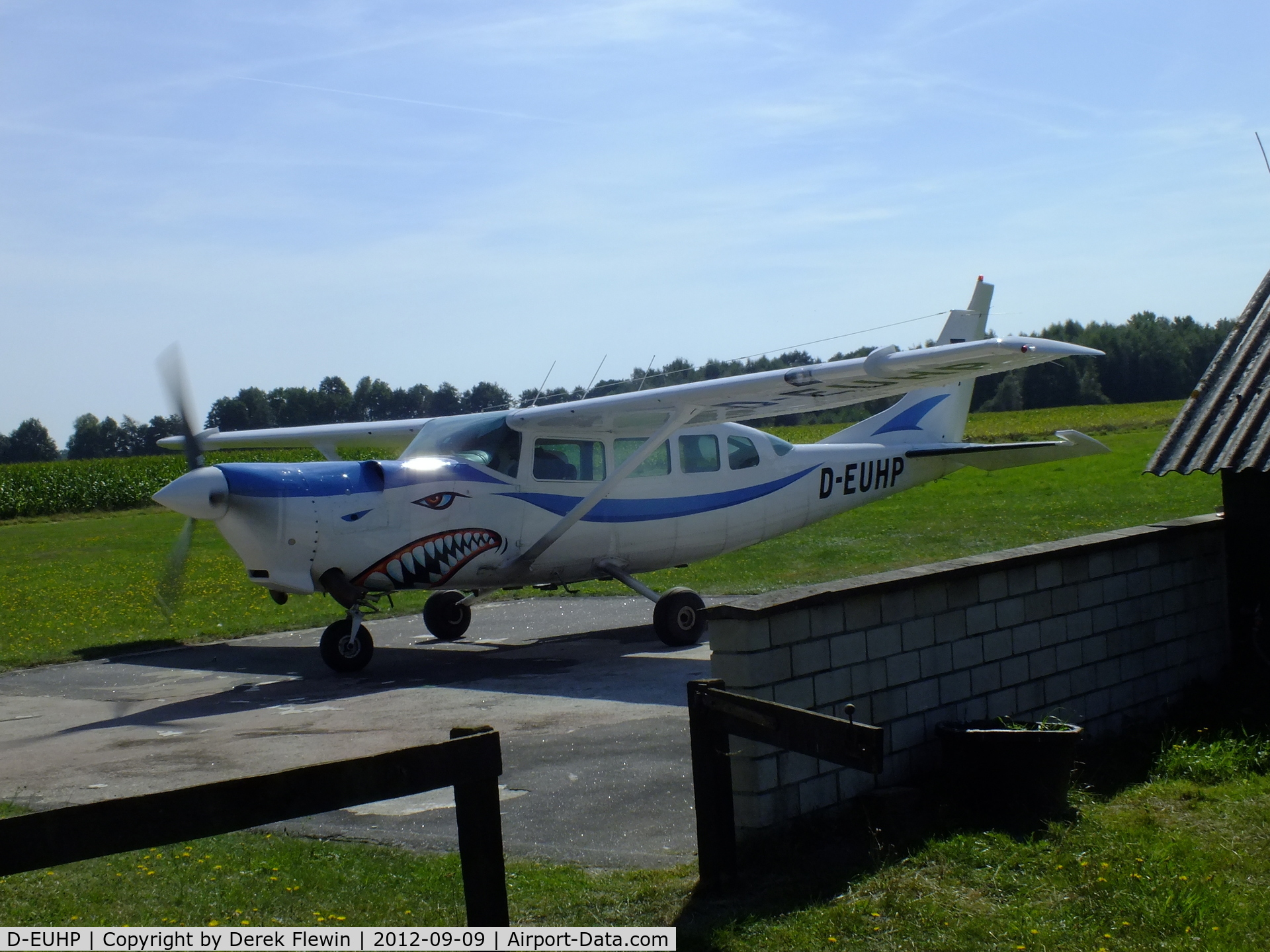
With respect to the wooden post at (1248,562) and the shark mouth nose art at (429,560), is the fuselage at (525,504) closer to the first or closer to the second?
the shark mouth nose art at (429,560)

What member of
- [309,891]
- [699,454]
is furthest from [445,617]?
[309,891]

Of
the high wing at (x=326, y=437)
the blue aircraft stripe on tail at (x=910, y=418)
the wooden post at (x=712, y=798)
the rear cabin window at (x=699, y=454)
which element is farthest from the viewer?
the blue aircraft stripe on tail at (x=910, y=418)

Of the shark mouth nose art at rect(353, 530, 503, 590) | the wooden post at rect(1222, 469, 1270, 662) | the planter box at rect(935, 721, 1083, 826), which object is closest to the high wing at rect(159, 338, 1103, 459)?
the shark mouth nose art at rect(353, 530, 503, 590)

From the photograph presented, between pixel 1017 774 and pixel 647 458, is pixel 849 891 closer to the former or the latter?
pixel 1017 774

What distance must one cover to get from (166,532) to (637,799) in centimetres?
2868

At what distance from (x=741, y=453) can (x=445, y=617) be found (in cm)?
413

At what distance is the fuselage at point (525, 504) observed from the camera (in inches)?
436

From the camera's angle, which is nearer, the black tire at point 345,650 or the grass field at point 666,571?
the black tire at point 345,650

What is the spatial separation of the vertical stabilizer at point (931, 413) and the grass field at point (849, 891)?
1069cm

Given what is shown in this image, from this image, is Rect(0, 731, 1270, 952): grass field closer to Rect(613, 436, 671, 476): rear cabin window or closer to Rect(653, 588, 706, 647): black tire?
Rect(653, 588, 706, 647): black tire

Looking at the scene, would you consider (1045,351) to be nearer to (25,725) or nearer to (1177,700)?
(1177,700)

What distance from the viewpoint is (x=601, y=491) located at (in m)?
12.6

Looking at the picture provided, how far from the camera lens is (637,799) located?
6477mm

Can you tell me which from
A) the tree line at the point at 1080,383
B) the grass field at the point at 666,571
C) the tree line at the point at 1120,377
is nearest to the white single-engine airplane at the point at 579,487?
the grass field at the point at 666,571
